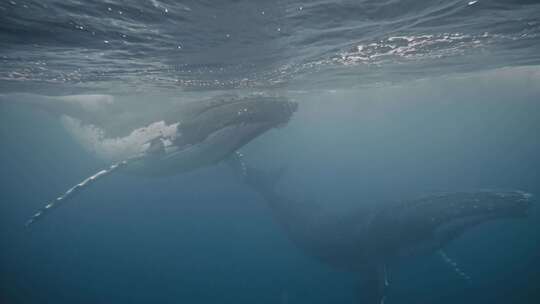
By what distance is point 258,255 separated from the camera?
3334 centimetres

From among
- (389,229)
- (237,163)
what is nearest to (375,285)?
(389,229)

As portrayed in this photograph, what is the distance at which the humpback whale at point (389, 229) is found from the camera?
12609 mm

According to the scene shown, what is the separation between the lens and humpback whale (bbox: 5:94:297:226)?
12648 millimetres

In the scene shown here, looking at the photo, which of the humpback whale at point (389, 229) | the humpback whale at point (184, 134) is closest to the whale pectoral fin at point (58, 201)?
the humpback whale at point (184, 134)

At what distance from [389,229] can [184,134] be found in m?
9.04

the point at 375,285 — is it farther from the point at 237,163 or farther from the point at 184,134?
the point at 184,134

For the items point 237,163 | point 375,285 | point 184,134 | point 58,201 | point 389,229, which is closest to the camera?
point 58,201

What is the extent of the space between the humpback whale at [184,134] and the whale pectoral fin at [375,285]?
25.0ft

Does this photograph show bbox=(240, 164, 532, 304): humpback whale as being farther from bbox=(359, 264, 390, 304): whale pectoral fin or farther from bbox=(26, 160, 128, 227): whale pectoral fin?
bbox=(26, 160, 128, 227): whale pectoral fin

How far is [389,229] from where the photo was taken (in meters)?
14.2

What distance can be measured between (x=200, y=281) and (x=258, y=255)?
6.32m

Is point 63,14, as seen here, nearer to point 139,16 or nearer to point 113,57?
point 139,16

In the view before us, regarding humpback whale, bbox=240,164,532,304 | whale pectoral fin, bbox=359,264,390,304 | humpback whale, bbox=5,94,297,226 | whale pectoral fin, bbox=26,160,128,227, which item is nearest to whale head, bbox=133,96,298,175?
humpback whale, bbox=5,94,297,226

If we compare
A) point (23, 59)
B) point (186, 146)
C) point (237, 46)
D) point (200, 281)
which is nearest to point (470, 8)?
point (237, 46)
